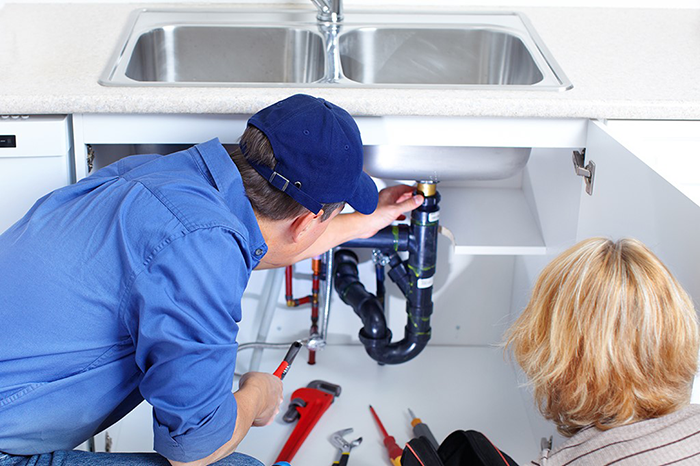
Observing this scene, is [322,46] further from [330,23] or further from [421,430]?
[421,430]

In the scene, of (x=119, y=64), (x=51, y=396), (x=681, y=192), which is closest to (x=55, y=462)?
(x=51, y=396)

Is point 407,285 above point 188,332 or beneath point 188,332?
beneath

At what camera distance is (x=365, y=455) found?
181 cm

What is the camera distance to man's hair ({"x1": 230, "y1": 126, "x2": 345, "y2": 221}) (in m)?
1.07

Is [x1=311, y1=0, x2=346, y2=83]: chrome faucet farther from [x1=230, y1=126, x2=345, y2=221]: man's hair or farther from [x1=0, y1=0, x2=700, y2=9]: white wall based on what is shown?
[x1=230, y1=126, x2=345, y2=221]: man's hair

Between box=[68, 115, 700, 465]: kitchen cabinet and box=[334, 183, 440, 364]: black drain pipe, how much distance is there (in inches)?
3.5

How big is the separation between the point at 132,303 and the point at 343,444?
3.24 feet

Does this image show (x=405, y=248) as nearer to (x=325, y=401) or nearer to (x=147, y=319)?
(x=325, y=401)

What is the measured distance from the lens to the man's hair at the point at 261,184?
1.07 meters

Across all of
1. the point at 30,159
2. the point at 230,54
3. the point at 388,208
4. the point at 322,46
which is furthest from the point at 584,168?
the point at 30,159

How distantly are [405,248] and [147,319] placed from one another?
981mm

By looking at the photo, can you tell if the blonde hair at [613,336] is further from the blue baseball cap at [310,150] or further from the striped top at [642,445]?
the blue baseball cap at [310,150]

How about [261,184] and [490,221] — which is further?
[490,221]

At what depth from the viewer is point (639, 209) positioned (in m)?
1.16
